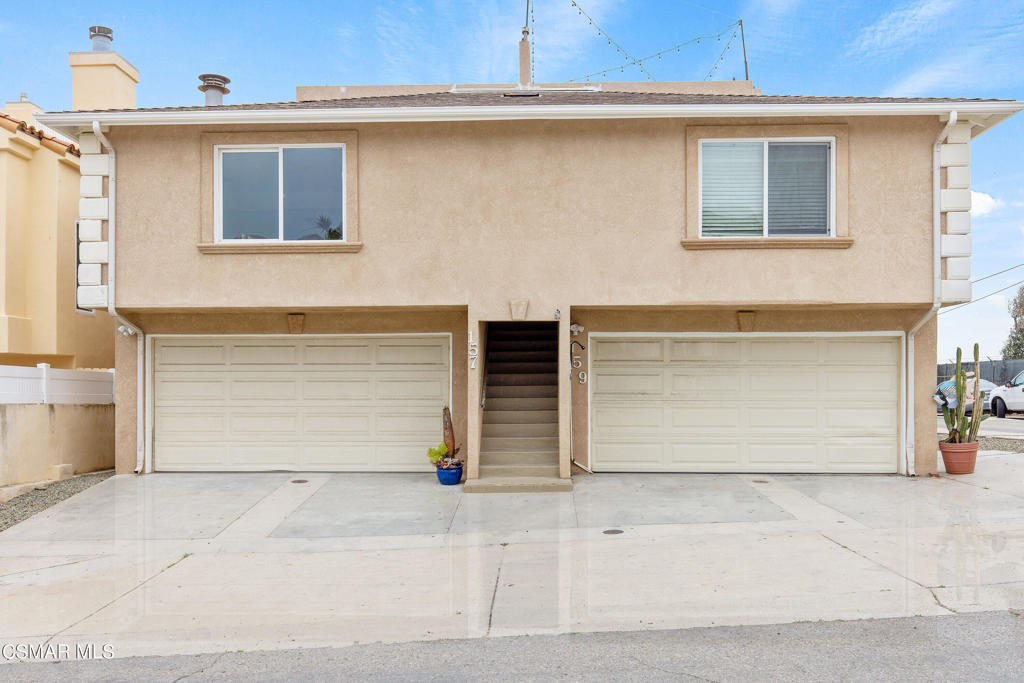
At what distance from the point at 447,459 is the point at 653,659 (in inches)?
250

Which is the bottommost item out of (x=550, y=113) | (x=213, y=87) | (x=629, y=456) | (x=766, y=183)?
(x=629, y=456)

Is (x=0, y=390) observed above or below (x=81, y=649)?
above

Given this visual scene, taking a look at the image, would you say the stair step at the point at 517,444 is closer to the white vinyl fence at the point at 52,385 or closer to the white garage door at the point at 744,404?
the white garage door at the point at 744,404

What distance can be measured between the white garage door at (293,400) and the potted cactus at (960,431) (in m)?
8.04

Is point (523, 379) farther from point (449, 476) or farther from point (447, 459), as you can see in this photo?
point (449, 476)

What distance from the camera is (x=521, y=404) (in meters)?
11.8

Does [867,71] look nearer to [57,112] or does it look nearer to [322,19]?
[322,19]

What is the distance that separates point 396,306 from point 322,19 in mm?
10012

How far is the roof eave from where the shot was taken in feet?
32.1

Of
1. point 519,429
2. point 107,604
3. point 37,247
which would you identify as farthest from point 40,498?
point 519,429

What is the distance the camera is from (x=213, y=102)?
13766 mm

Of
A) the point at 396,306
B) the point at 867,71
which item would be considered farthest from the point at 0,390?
the point at 867,71

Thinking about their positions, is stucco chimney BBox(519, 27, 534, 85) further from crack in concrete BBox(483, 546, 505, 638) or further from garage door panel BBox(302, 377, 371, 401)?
crack in concrete BBox(483, 546, 505, 638)

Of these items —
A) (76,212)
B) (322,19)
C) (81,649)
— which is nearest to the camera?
(81,649)
